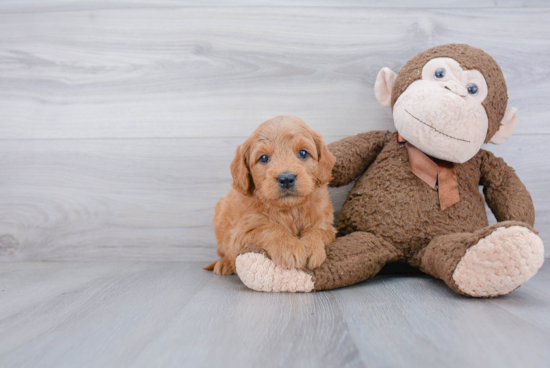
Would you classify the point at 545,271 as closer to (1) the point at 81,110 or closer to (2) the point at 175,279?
(2) the point at 175,279

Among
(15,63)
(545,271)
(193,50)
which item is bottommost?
(545,271)

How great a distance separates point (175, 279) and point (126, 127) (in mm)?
721

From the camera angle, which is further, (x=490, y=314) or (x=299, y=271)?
(x=299, y=271)

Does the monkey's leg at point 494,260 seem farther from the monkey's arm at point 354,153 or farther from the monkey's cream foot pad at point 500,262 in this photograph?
the monkey's arm at point 354,153

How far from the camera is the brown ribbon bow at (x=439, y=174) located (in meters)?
1.25

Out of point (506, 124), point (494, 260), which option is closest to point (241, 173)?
point (494, 260)

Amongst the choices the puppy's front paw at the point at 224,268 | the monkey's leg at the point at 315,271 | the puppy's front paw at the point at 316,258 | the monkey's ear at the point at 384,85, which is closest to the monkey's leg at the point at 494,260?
the monkey's leg at the point at 315,271

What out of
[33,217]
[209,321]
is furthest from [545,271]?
[33,217]

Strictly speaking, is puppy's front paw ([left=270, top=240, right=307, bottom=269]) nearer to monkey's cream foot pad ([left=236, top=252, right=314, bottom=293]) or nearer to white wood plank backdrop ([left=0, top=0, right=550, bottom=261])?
monkey's cream foot pad ([left=236, top=252, right=314, bottom=293])

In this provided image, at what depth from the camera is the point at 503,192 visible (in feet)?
4.33

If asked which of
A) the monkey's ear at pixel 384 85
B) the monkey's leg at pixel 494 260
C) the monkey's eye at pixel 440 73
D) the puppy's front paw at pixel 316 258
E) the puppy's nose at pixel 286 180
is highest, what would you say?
the monkey's eye at pixel 440 73

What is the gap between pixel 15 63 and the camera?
165 centimetres

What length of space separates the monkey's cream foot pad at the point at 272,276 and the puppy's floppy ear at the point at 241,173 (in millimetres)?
219

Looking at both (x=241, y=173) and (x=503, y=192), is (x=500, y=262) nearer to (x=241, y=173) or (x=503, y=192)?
(x=503, y=192)
